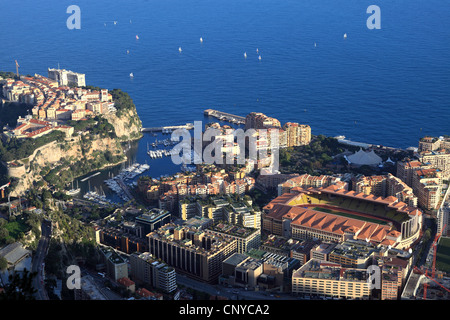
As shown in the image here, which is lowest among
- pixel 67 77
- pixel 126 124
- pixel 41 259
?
pixel 41 259

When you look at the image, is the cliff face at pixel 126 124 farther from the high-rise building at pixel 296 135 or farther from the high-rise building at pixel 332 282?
the high-rise building at pixel 332 282

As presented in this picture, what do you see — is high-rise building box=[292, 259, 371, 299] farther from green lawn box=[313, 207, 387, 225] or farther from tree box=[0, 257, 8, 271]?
tree box=[0, 257, 8, 271]

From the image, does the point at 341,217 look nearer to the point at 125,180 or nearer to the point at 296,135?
the point at 296,135

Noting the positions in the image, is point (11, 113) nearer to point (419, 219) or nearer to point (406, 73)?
point (419, 219)

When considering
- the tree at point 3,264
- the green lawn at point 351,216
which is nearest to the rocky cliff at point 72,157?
the tree at point 3,264

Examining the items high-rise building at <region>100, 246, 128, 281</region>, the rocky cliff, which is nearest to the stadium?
high-rise building at <region>100, 246, 128, 281</region>

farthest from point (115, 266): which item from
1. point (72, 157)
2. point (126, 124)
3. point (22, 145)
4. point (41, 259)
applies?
point (126, 124)

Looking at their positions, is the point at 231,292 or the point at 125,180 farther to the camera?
the point at 125,180
